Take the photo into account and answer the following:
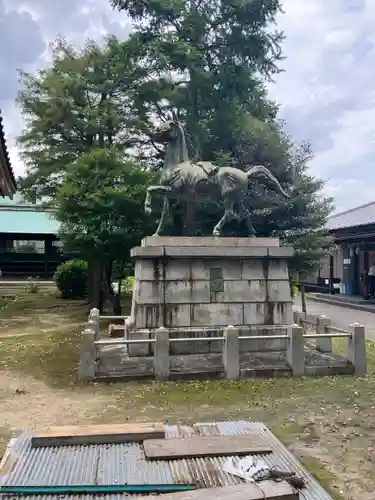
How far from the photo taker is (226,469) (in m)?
3.76

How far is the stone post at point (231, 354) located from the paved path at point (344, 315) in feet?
24.2

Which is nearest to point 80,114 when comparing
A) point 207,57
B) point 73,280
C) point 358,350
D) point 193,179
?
point 207,57

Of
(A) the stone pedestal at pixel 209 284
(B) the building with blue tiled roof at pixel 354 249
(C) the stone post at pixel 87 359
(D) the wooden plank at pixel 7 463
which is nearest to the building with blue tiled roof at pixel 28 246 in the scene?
(B) the building with blue tiled roof at pixel 354 249

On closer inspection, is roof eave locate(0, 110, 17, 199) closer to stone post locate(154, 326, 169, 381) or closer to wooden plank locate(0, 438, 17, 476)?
stone post locate(154, 326, 169, 381)

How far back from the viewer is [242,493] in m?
3.21

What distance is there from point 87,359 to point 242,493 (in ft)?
19.8

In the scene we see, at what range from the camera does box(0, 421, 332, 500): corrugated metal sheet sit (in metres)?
3.58

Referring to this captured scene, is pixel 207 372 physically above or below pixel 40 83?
below

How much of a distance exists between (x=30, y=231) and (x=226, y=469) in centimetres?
3066

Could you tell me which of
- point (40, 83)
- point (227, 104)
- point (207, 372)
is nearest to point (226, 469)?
point (207, 372)

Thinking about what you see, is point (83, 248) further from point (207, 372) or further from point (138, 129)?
point (207, 372)

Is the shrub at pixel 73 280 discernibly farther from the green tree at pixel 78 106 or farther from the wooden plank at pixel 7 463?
the wooden plank at pixel 7 463

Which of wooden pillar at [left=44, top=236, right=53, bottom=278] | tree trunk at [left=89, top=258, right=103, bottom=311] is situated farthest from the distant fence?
wooden pillar at [left=44, top=236, right=53, bottom=278]

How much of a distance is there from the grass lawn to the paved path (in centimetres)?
667
